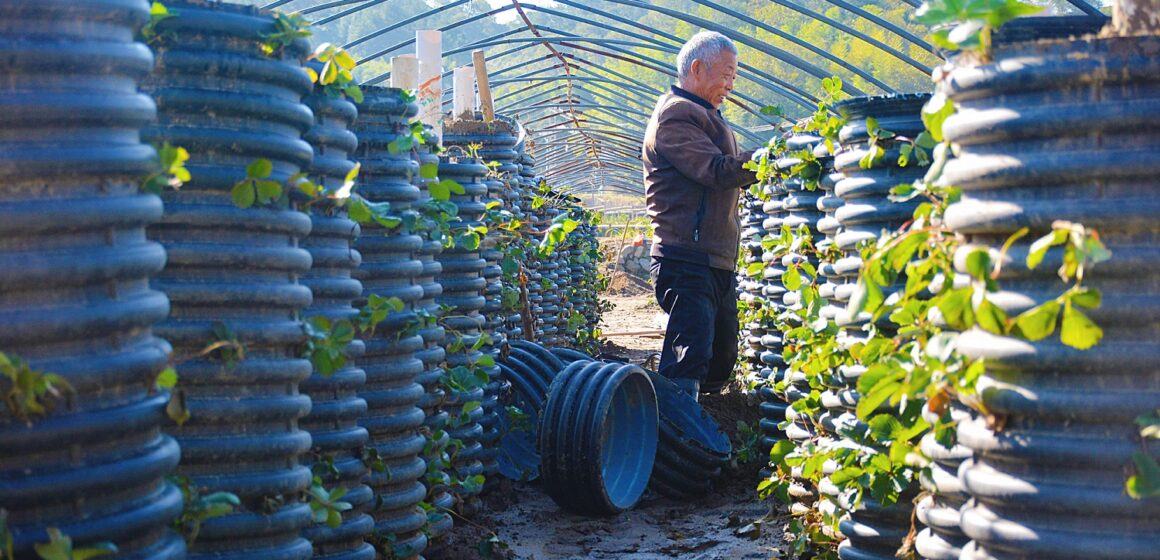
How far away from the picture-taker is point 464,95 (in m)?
6.55

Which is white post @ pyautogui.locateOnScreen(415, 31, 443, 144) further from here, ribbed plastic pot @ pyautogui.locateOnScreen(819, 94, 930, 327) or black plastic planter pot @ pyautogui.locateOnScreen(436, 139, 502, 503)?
ribbed plastic pot @ pyautogui.locateOnScreen(819, 94, 930, 327)

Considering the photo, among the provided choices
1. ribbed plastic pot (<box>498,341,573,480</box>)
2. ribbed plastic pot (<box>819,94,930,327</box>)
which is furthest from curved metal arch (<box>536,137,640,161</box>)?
ribbed plastic pot (<box>819,94,930,327</box>)

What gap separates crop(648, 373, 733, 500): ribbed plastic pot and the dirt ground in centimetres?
7

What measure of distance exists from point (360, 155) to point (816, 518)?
5.48 feet

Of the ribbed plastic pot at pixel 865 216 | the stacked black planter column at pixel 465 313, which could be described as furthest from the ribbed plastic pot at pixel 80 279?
the stacked black planter column at pixel 465 313

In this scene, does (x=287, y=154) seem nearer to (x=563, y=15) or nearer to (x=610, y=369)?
(x=610, y=369)

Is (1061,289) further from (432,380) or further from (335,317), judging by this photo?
(432,380)

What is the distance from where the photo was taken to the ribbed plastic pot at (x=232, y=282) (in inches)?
88.6

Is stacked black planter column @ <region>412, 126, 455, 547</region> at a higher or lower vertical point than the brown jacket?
lower

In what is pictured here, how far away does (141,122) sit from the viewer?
1.84 meters

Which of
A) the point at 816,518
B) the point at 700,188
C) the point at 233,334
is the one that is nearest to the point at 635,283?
the point at 700,188

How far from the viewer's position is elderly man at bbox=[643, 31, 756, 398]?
18.7ft

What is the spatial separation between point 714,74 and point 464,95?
140cm

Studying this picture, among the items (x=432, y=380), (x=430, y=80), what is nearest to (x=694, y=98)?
(x=430, y=80)
